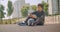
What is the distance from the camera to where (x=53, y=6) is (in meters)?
1.28

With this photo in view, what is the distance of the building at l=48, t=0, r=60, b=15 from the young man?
8 cm

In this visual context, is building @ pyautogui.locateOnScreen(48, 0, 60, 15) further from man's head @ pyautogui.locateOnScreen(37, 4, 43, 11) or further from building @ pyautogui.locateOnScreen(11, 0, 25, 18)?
building @ pyautogui.locateOnScreen(11, 0, 25, 18)

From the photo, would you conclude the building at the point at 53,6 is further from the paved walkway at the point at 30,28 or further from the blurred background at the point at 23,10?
the paved walkway at the point at 30,28

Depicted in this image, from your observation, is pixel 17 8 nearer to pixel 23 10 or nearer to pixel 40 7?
pixel 23 10

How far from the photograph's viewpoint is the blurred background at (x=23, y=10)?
1.28 meters

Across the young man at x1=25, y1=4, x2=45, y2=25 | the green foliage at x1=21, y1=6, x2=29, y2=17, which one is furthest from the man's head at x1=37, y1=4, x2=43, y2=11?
the green foliage at x1=21, y1=6, x2=29, y2=17

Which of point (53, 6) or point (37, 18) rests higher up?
point (53, 6)

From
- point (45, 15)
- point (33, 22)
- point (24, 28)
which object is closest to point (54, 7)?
point (45, 15)

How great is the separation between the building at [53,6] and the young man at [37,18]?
84mm

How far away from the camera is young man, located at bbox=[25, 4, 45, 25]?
129 cm

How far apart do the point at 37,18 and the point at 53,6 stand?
0.67ft

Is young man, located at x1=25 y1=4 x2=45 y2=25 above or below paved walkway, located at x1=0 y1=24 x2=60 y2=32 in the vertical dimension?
above

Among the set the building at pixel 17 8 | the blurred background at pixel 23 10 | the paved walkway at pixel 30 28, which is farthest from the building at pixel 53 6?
the building at pixel 17 8

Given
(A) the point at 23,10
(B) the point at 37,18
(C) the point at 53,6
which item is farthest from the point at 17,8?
(C) the point at 53,6
